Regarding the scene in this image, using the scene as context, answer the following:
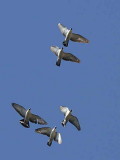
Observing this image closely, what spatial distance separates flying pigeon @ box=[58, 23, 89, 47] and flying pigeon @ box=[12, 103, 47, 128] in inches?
282

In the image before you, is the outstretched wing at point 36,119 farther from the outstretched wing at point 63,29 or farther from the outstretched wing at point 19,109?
the outstretched wing at point 63,29

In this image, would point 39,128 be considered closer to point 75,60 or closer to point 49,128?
point 49,128

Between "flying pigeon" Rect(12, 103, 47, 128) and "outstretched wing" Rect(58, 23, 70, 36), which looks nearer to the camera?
"flying pigeon" Rect(12, 103, 47, 128)

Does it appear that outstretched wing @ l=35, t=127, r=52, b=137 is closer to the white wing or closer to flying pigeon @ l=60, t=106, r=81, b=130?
flying pigeon @ l=60, t=106, r=81, b=130

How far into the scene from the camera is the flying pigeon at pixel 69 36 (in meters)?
81.9

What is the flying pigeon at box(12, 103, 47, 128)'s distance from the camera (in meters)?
80.6

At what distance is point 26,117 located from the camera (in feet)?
265

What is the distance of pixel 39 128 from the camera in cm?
8200

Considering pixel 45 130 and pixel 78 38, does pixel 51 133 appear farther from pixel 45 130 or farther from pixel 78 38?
pixel 78 38

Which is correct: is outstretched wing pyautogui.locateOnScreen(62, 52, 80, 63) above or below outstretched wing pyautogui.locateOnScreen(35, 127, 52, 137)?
above

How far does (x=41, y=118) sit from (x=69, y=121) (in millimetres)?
3034

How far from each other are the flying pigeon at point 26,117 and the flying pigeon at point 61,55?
5283 mm

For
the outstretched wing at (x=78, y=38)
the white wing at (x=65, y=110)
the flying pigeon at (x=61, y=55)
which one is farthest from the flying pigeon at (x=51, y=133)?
the outstretched wing at (x=78, y=38)

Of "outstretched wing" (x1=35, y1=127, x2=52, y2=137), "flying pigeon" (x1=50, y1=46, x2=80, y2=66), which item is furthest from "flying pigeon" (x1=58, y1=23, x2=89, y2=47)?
"outstretched wing" (x1=35, y1=127, x2=52, y2=137)
